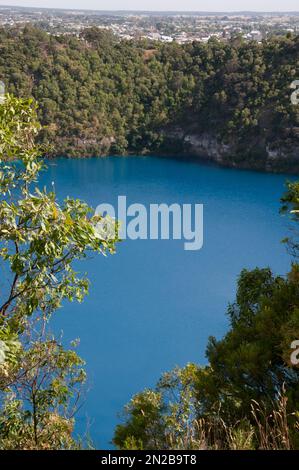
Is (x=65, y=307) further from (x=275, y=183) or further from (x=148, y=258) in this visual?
(x=275, y=183)

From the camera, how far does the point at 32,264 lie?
3143mm

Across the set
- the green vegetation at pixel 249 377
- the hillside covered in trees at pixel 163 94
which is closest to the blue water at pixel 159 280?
the hillside covered in trees at pixel 163 94

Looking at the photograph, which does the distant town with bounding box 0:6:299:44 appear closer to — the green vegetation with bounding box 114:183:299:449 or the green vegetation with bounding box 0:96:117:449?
the green vegetation with bounding box 114:183:299:449

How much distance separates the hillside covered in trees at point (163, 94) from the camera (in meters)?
25.6

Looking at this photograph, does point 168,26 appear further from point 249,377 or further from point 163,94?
point 249,377

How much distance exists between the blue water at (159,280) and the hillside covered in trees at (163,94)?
2372mm

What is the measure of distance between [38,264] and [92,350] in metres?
8.44

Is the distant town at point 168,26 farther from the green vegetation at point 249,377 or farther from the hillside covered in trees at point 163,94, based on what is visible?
the green vegetation at point 249,377

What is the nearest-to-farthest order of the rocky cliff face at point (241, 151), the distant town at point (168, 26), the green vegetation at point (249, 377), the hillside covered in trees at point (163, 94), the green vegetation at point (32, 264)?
1. the green vegetation at point (32, 264)
2. the green vegetation at point (249, 377)
3. the rocky cliff face at point (241, 151)
4. the hillside covered in trees at point (163, 94)
5. the distant town at point (168, 26)

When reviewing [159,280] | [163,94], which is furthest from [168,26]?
[159,280]

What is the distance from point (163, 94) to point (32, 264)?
26.7 m

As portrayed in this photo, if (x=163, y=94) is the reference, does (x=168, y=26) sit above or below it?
above

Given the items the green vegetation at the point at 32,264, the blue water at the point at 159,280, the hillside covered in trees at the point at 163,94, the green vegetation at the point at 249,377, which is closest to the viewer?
the green vegetation at the point at 32,264

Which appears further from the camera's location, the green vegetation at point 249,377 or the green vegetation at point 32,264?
the green vegetation at point 249,377
